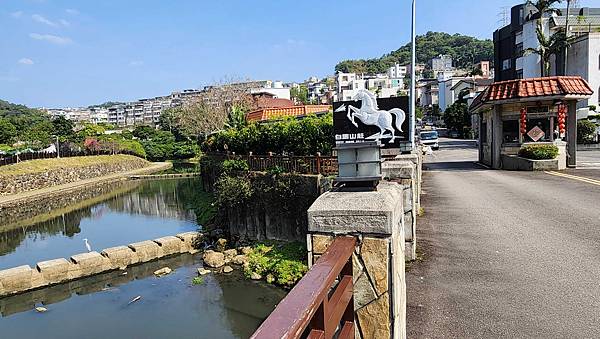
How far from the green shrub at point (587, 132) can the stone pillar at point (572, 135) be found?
14361mm

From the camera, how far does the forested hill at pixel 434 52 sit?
134 m

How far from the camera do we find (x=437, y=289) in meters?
4.60

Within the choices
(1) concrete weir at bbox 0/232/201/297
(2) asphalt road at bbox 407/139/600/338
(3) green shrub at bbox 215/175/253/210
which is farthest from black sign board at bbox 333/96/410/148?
(1) concrete weir at bbox 0/232/201/297

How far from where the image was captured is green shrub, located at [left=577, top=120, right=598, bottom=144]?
1133 inches

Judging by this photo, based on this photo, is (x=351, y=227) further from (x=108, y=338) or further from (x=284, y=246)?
(x=284, y=246)

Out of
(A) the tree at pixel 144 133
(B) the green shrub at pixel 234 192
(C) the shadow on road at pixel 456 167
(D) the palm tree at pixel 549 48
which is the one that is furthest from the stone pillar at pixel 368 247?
(A) the tree at pixel 144 133

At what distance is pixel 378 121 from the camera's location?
11.1m

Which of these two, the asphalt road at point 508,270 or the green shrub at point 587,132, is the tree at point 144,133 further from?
the asphalt road at point 508,270

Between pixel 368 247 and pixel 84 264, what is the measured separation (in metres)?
16.0

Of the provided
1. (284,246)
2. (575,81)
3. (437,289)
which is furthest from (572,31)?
(437,289)

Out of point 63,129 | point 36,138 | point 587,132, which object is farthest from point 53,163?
point 587,132

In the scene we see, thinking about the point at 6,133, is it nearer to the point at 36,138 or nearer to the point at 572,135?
the point at 36,138

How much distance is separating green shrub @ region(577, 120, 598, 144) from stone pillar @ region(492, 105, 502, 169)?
15.0 meters

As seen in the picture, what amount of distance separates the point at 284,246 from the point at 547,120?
11687mm
